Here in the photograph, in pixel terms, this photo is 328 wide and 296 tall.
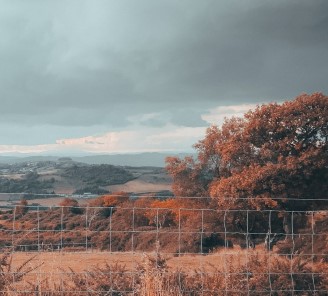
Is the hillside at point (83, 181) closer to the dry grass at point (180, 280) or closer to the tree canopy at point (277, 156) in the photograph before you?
the tree canopy at point (277, 156)

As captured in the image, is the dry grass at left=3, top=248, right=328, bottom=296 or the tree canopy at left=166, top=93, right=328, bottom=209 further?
the tree canopy at left=166, top=93, right=328, bottom=209

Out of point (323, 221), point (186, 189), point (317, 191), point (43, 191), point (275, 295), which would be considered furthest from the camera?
point (43, 191)

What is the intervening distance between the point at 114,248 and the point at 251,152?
8.30 metres

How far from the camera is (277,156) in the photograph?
1057 inches

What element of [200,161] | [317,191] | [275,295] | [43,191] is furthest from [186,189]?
[43,191]

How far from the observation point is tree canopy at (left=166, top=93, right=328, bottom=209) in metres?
25.4

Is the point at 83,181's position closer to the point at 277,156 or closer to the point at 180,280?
the point at 277,156

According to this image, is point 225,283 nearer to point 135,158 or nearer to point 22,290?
point 22,290

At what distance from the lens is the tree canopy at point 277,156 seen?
1000 inches

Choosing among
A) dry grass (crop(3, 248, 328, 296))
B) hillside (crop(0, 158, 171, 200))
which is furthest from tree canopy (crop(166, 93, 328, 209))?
hillside (crop(0, 158, 171, 200))

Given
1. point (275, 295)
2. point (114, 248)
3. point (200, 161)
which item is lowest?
point (114, 248)

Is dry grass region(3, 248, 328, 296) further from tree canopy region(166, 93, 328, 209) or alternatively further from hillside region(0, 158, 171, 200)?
hillside region(0, 158, 171, 200)

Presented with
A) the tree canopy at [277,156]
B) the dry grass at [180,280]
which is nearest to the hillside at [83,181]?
the tree canopy at [277,156]

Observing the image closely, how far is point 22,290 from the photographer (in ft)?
27.8
